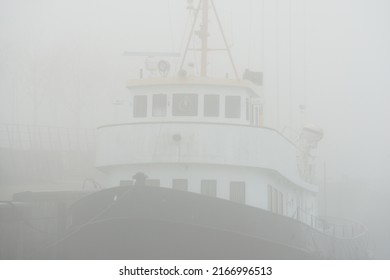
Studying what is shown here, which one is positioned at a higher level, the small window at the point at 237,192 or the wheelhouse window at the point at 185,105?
the wheelhouse window at the point at 185,105

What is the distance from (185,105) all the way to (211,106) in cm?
42

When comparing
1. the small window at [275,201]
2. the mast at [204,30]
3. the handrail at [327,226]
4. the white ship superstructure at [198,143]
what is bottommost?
the handrail at [327,226]

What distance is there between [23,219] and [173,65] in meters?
3.80

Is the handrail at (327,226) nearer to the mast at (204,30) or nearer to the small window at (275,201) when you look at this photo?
the small window at (275,201)

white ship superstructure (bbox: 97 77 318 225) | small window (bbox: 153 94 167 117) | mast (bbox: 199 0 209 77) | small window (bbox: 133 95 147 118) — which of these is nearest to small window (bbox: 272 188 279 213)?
white ship superstructure (bbox: 97 77 318 225)

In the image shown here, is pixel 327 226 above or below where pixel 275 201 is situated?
below

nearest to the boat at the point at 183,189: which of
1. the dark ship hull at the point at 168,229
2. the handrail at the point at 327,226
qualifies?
the dark ship hull at the point at 168,229

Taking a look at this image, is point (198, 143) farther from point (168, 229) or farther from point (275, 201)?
point (275, 201)

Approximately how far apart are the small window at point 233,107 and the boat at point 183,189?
0.6 inches

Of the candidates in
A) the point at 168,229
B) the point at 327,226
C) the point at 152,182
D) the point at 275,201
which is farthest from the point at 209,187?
the point at 327,226

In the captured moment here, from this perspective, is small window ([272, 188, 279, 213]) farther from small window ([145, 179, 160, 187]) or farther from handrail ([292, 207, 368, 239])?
small window ([145, 179, 160, 187])

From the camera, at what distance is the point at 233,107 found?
10.9 m

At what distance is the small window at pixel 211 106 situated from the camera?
10.8 meters

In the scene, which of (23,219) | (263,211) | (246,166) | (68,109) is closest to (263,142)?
(246,166)
